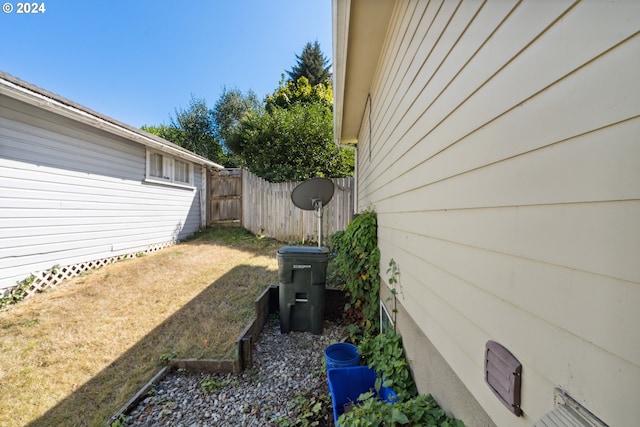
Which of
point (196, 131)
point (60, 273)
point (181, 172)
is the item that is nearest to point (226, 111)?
point (196, 131)

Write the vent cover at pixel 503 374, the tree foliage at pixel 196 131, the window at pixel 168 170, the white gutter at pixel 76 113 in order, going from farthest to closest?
the tree foliage at pixel 196 131 < the window at pixel 168 170 < the white gutter at pixel 76 113 < the vent cover at pixel 503 374

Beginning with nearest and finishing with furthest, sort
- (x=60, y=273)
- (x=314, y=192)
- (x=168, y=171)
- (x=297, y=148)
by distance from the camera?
(x=314, y=192) < (x=60, y=273) < (x=168, y=171) < (x=297, y=148)

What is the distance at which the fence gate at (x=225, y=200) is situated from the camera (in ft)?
33.9

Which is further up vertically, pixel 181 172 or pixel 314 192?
pixel 181 172

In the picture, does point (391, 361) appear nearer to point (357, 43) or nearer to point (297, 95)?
point (357, 43)

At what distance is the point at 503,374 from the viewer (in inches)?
36.5

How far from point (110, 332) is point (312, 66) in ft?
66.7

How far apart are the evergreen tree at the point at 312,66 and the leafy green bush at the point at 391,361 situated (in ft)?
64.4

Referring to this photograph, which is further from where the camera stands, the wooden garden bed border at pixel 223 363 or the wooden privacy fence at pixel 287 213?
the wooden privacy fence at pixel 287 213

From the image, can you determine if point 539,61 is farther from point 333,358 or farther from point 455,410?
point 333,358

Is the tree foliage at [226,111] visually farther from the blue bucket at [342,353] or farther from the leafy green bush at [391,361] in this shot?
the leafy green bush at [391,361]

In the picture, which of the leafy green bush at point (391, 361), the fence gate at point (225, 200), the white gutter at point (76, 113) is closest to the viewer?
the leafy green bush at point (391, 361)

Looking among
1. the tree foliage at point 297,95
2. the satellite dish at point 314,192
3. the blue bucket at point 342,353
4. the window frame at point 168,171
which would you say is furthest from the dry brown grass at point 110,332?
the tree foliage at point 297,95

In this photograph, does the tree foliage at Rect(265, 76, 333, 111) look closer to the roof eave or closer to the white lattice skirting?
the roof eave
